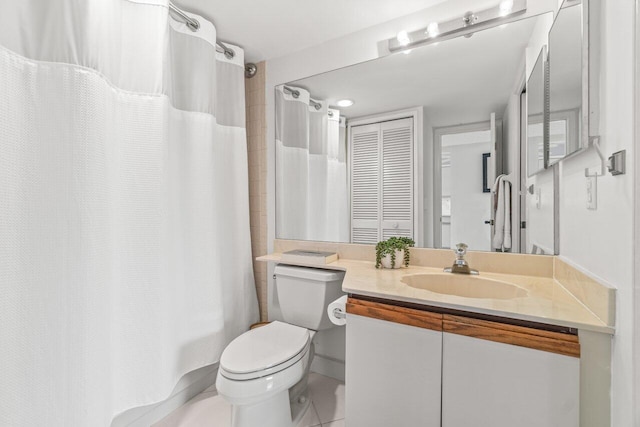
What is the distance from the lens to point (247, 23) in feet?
5.84

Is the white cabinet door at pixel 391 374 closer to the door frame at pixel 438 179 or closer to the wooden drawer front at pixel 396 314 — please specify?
the wooden drawer front at pixel 396 314

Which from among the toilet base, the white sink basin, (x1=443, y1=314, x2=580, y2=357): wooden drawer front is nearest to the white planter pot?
the white sink basin

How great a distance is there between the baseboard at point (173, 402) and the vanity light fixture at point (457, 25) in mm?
2308

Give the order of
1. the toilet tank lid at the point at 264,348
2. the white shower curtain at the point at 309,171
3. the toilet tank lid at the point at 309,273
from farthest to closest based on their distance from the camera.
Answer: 1. the white shower curtain at the point at 309,171
2. the toilet tank lid at the point at 309,273
3. the toilet tank lid at the point at 264,348

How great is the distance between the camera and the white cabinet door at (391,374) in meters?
1.08

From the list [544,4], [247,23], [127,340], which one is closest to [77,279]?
[127,340]

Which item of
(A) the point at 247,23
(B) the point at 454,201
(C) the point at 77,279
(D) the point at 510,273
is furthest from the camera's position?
(A) the point at 247,23

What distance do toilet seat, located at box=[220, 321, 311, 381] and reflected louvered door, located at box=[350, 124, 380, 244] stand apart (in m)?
0.69

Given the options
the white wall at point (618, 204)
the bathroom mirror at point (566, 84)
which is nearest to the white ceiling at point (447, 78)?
the bathroom mirror at point (566, 84)

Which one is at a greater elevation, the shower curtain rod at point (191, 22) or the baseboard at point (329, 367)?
the shower curtain rod at point (191, 22)

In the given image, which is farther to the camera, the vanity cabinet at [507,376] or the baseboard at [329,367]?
the baseboard at [329,367]

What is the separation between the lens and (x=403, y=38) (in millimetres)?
1637

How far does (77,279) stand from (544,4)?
7.57ft

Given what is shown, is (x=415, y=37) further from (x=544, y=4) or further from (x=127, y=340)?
(x=127, y=340)
